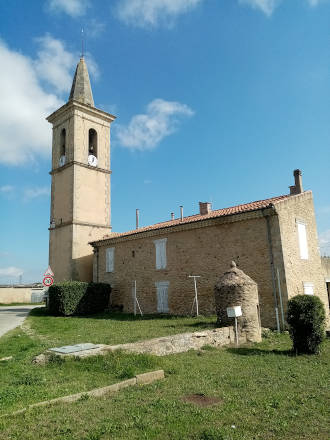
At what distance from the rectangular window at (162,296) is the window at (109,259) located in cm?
448

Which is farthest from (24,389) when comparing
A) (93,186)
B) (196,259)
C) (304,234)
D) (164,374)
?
(93,186)

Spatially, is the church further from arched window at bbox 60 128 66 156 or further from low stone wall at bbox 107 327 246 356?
low stone wall at bbox 107 327 246 356

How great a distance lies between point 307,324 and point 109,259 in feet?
49.3

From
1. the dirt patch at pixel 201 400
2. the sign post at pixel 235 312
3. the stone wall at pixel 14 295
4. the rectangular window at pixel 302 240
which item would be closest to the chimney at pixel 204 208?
the rectangular window at pixel 302 240

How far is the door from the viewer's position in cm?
1797

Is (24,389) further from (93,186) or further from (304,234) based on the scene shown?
(93,186)

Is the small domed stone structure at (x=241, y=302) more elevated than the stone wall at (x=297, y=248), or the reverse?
the stone wall at (x=297, y=248)

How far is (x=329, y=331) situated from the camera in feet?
39.6

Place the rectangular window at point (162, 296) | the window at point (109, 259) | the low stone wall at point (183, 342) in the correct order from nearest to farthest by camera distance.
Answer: the low stone wall at point (183, 342) → the rectangular window at point (162, 296) → the window at point (109, 259)

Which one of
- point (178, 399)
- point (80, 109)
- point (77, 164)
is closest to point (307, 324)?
point (178, 399)

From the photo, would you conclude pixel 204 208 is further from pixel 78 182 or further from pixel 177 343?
pixel 177 343

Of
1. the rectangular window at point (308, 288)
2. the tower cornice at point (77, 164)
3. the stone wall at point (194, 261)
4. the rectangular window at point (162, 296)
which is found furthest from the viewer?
the tower cornice at point (77, 164)

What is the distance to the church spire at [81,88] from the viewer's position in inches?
1088

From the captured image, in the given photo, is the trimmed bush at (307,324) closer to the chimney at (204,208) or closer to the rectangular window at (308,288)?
the rectangular window at (308,288)
